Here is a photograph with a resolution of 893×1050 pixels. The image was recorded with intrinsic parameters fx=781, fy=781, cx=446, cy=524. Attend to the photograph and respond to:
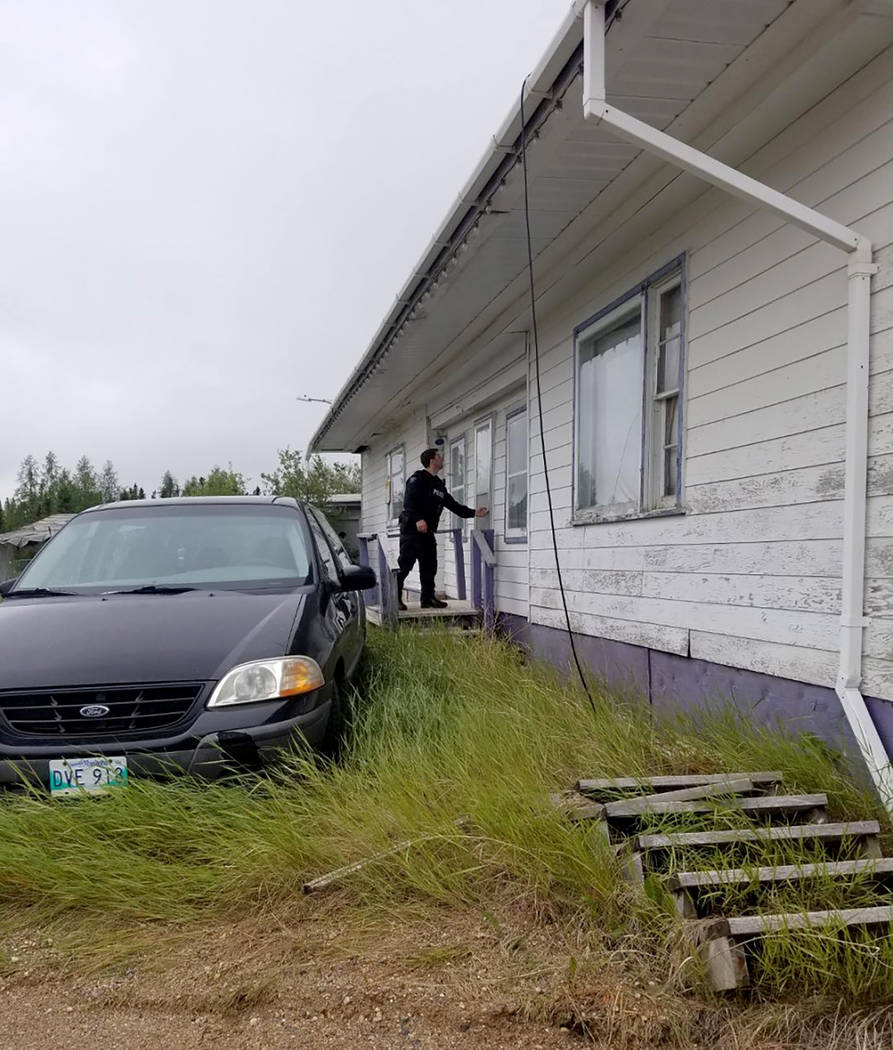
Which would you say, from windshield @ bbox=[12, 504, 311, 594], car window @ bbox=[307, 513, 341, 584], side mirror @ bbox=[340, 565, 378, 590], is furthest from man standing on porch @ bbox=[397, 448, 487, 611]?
side mirror @ bbox=[340, 565, 378, 590]

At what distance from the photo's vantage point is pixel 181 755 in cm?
340

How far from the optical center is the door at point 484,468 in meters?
8.71

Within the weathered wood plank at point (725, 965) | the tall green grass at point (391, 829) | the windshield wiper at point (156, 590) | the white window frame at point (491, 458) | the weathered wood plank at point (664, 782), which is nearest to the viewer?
the weathered wood plank at point (725, 965)

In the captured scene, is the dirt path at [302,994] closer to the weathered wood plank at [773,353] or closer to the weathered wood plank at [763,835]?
the weathered wood plank at [763,835]

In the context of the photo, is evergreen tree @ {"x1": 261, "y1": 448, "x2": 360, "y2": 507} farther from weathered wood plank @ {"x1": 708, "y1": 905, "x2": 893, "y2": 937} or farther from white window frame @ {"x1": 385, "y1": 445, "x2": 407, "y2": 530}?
weathered wood plank @ {"x1": 708, "y1": 905, "x2": 893, "y2": 937}

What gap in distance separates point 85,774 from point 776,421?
11.9ft

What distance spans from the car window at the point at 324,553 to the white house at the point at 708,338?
1939 mm

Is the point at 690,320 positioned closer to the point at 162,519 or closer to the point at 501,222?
the point at 501,222

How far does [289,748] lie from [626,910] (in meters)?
1.66

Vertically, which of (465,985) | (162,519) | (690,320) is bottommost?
(465,985)

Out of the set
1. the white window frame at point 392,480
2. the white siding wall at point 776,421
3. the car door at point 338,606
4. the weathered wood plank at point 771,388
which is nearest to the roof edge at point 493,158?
the white siding wall at point 776,421

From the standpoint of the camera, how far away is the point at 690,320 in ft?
15.2

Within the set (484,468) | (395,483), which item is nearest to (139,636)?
(484,468)

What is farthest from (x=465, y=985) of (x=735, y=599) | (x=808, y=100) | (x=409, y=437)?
(x=409, y=437)
